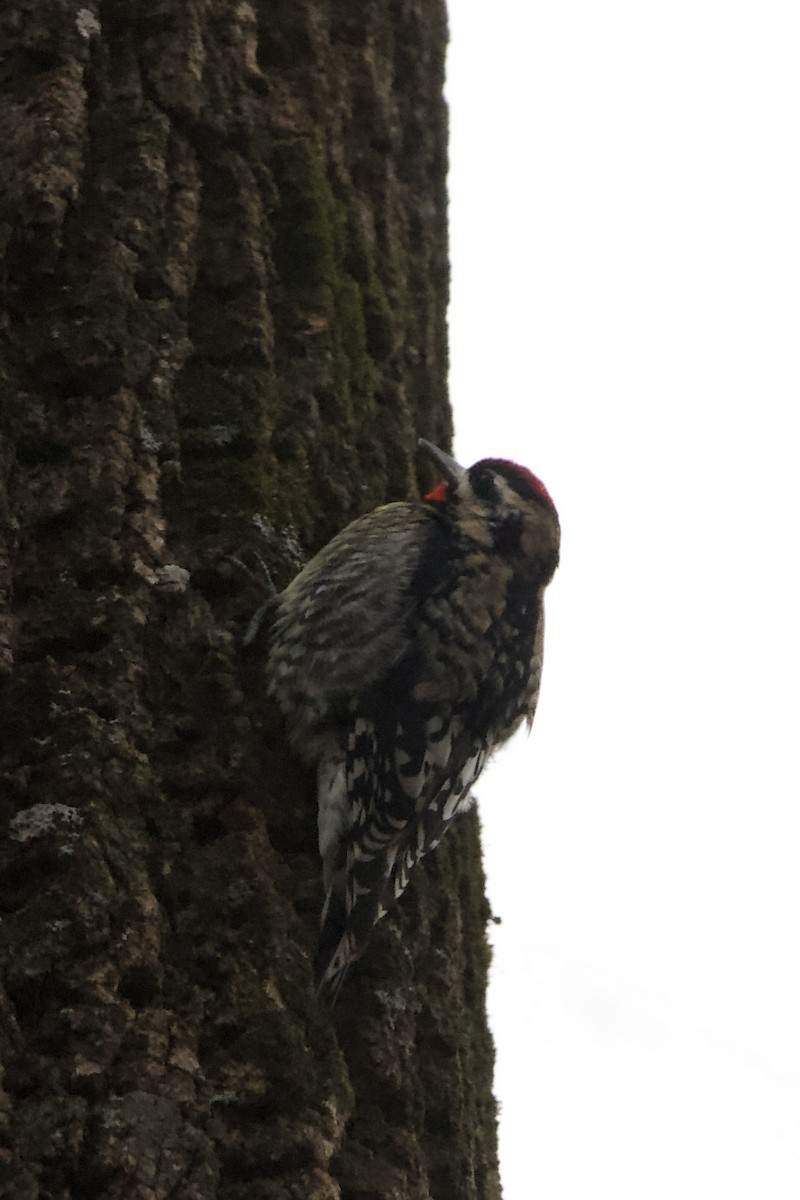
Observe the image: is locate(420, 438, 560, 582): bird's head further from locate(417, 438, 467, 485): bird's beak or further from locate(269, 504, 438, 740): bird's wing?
locate(269, 504, 438, 740): bird's wing

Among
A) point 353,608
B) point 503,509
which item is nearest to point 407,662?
point 353,608

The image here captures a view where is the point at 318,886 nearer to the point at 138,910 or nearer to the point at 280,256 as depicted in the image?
the point at 138,910

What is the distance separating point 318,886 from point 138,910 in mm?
453

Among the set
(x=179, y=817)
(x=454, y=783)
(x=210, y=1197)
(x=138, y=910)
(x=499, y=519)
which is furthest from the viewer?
(x=499, y=519)

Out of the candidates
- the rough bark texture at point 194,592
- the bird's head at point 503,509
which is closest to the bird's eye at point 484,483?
the bird's head at point 503,509

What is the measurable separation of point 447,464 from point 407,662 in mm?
632

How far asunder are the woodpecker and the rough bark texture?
3.0 inches

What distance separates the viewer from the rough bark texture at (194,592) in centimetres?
198

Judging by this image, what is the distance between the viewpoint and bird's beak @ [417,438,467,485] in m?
3.39

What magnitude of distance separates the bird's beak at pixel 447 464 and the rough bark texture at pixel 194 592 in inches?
2.8

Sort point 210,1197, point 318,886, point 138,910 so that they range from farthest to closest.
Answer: point 318,886 < point 138,910 < point 210,1197

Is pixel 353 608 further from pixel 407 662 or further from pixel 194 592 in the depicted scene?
pixel 194 592

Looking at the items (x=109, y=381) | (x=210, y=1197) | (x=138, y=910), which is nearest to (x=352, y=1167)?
(x=210, y=1197)

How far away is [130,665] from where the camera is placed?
7.55ft
